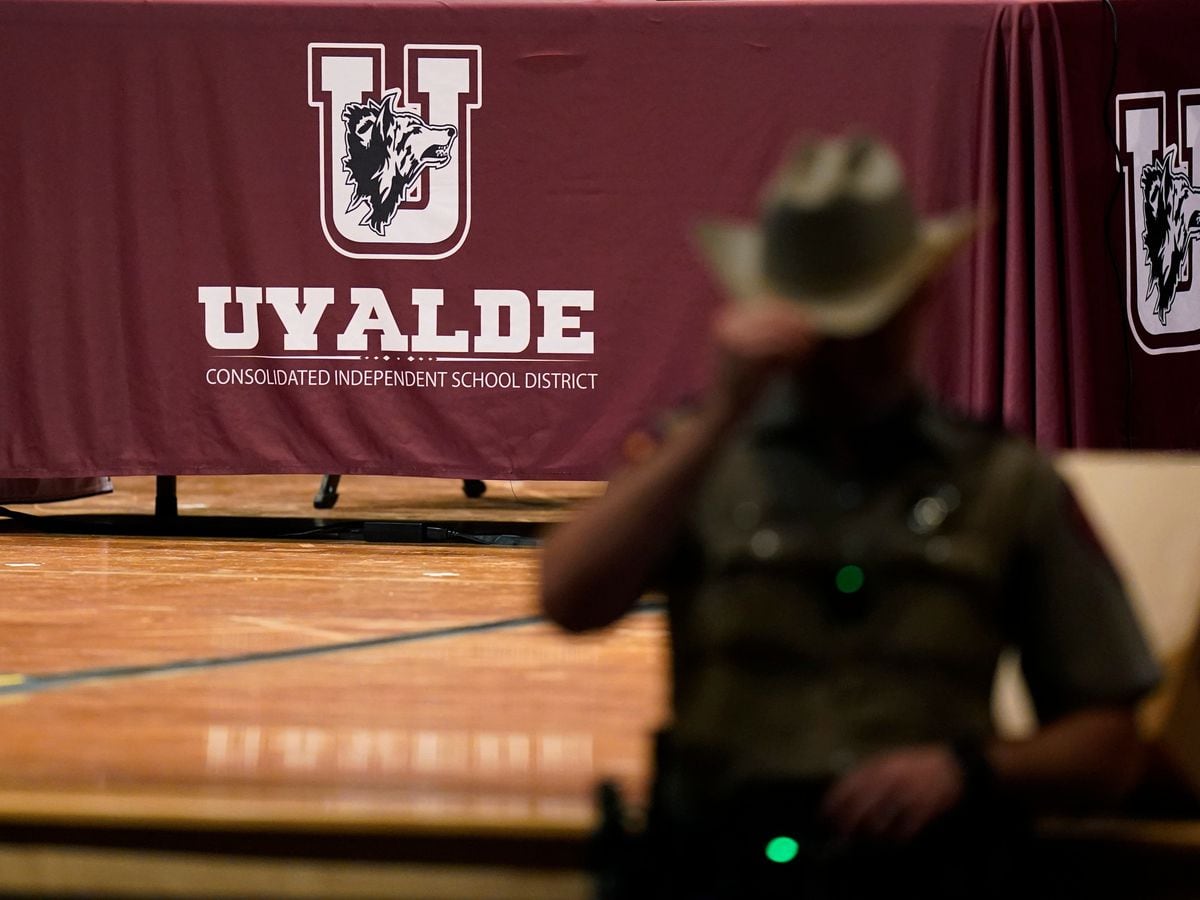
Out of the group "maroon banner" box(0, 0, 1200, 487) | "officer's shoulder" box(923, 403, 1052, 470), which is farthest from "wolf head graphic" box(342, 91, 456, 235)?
"officer's shoulder" box(923, 403, 1052, 470)

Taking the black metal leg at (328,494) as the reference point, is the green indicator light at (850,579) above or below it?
above

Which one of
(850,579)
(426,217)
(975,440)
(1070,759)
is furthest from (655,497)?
(426,217)

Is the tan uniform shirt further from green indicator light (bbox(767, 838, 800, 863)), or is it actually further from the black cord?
the black cord

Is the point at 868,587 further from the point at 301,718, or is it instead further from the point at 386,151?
the point at 386,151

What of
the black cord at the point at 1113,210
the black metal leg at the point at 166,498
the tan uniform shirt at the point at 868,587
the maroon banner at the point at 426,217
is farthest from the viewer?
the black metal leg at the point at 166,498

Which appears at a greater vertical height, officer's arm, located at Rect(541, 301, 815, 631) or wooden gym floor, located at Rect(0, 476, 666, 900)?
officer's arm, located at Rect(541, 301, 815, 631)

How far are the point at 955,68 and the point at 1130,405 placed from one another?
1338 millimetres

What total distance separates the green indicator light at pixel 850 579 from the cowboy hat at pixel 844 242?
0.26 metres

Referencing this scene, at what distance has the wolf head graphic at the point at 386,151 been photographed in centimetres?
561

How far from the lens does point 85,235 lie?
570 cm

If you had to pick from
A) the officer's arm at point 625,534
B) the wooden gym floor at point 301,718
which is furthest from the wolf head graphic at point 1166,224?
the officer's arm at point 625,534

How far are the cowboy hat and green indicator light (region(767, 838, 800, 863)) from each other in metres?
0.55

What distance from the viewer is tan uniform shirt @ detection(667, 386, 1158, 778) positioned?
5.39 feet

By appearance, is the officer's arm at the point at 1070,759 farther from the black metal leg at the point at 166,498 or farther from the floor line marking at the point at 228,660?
the black metal leg at the point at 166,498
